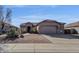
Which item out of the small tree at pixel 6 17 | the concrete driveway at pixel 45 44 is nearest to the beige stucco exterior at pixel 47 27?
the concrete driveway at pixel 45 44

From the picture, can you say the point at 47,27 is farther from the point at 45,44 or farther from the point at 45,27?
the point at 45,44

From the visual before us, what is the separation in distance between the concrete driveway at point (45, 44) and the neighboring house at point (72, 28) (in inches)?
6.1

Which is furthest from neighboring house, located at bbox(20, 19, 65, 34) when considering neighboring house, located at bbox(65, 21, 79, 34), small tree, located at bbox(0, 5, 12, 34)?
small tree, located at bbox(0, 5, 12, 34)

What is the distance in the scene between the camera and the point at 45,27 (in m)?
7.62

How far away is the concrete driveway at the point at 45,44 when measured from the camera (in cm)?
759

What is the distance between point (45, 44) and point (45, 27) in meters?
0.52

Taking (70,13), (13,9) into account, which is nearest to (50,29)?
(70,13)

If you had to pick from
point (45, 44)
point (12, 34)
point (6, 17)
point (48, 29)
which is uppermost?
point (6, 17)

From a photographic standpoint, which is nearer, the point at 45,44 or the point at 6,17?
the point at 6,17

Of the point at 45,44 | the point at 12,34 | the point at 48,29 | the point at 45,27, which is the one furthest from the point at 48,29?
the point at 12,34

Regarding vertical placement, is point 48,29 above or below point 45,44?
above
